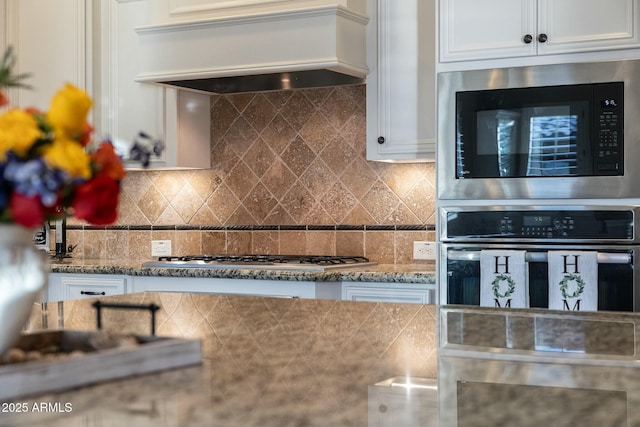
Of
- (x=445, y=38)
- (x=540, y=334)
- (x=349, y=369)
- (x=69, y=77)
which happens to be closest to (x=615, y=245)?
(x=445, y=38)

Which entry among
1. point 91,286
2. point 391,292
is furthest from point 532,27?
point 91,286

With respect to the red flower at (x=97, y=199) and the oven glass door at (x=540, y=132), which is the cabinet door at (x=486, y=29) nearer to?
the oven glass door at (x=540, y=132)

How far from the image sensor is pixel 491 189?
10.5 ft

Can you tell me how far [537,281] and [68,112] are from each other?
2.42m

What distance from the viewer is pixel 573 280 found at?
3041 mm

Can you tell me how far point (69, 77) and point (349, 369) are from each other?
3553mm

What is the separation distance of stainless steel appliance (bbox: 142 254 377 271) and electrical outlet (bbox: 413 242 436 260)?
0.22 meters

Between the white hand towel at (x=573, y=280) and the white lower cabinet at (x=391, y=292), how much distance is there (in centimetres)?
49

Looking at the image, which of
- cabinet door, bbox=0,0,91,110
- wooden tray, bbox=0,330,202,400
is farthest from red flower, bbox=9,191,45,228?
cabinet door, bbox=0,0,91,110

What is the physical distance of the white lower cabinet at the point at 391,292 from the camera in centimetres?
337

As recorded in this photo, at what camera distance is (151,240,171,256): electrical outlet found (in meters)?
4.50

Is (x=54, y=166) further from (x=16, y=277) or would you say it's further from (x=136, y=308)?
(x=136, y=308)

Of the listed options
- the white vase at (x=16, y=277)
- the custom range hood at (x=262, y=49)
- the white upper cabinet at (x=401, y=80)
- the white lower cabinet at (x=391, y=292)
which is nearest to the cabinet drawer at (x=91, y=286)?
→ the custom range hood at (x=262, y=49)

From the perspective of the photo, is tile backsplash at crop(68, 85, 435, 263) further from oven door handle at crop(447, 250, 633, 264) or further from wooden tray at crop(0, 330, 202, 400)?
wooden tray at crop(0, 330, 202, 400)
